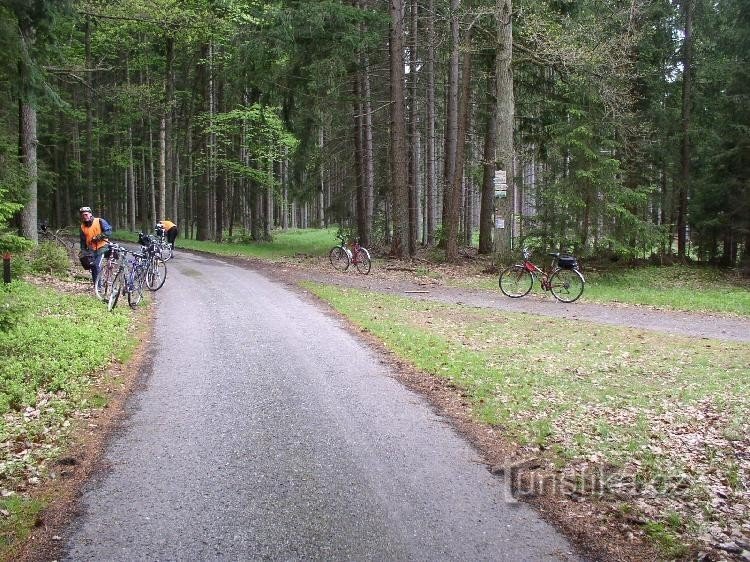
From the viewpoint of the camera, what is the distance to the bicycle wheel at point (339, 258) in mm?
21047

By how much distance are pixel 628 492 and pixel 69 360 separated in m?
6.87

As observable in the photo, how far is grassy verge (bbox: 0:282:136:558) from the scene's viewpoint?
15.1 feet

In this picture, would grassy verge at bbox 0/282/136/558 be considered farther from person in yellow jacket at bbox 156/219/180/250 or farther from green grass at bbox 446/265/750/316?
green grass at bbox 446/265/750/316

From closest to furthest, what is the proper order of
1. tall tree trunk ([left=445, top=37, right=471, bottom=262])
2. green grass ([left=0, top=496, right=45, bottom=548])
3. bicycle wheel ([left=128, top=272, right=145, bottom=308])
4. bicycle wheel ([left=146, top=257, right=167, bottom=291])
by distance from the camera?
green grass ([left=0, top=496, right=45, bottom=548]), bicycle wheel ([left=128, top=272, right=145, bottom=308]), bicycle wheel ([left=146, top=257, right=167, bottom=291]), tall tree trunk ([left=445, top=37, right=471, bottom=262])

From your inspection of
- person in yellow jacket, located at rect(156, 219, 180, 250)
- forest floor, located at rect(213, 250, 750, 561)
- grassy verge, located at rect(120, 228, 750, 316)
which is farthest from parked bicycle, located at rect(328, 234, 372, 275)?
forest floor, located at rect(213, 250, 750, 561)

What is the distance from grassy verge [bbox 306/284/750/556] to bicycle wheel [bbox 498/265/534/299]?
3.57 metres

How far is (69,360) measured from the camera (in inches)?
315

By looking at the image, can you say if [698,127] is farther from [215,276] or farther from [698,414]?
[698,414]

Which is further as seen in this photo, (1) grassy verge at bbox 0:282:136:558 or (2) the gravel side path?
(2) the gravel side path

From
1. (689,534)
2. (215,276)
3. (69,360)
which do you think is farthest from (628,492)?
(215,276)

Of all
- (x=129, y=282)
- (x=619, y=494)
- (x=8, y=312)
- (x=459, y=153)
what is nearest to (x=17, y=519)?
(x=8, y=312)

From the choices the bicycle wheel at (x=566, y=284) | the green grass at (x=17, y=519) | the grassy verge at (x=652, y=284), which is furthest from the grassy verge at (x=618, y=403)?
the grassy verge at (x=652, y=284)

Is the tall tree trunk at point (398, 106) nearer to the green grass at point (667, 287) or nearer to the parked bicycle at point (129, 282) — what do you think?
the green grass at point (667, 287)

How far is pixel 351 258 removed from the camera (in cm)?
2061
